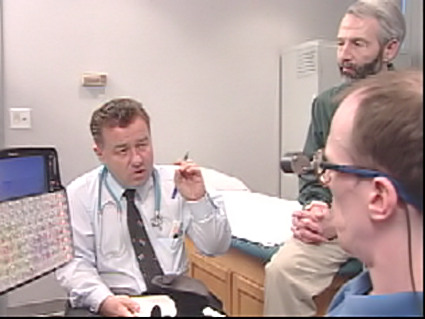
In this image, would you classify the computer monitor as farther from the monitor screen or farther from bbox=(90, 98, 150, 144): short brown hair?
bbox=(90, 98, 150, 144): short brown hair

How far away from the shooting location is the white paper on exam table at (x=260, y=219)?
1991 millimetres

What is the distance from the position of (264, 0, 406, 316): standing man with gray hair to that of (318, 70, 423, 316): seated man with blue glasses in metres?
0.95

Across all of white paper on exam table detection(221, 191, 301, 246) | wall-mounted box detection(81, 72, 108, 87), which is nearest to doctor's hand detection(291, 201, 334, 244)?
white paper on exam table detection(221, 191, 301, 246)

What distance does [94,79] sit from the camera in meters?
3.25

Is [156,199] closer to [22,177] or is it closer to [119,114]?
[119,114]

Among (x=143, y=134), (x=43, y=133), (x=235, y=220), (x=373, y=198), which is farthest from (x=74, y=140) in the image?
(x=373, y=198)

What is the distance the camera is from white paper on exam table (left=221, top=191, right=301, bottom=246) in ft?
6.53

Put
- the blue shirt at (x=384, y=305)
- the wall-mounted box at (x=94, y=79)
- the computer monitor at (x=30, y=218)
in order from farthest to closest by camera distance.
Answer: the wall-mounted box at (x=94, y=79)
the computer monitor at (x=30, y=218)
the blue shirt at (x=384, y=305)

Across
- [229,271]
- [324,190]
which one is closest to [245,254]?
[229,271]

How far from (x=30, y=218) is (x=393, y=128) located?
0.61 metres

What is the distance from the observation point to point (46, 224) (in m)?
0.95

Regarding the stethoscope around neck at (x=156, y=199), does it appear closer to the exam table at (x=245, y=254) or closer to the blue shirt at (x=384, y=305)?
the exam table at (x=245, y=254)

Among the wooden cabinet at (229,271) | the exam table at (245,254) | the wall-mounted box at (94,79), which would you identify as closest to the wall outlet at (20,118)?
the wall-mounted box at (94,79)

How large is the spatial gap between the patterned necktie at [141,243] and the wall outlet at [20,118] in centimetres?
173
